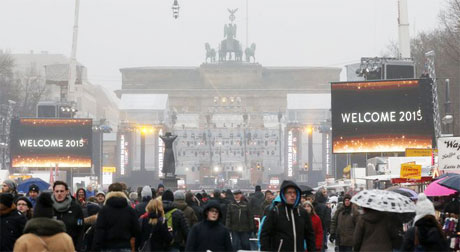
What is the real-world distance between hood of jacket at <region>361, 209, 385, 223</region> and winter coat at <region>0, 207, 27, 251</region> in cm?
363

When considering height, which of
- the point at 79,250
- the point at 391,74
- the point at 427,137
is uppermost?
the point at 391,74

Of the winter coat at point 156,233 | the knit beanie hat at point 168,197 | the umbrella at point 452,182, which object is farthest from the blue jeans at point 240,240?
the winter coat at point 156,233

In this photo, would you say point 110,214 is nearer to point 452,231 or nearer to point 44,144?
point 452,231

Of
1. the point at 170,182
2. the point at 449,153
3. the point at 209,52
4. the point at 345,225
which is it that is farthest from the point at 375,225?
the point at 209,52

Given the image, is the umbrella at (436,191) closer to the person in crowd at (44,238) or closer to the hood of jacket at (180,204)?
the hood of jacket at (180,204)

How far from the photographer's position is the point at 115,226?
11891mm

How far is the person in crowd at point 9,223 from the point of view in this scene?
37.7 feet

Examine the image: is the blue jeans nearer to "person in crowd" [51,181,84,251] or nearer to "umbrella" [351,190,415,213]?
"person in crowd" [51,181,84,251]

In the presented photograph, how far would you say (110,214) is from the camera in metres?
11.9

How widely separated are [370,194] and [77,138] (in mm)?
47033

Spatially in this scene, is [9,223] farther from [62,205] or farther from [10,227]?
[62,205]

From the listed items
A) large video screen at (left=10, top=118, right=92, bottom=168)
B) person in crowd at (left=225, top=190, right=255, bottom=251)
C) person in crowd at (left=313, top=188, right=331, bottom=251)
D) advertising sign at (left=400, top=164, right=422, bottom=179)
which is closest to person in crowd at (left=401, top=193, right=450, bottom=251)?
person in crowd at (left=313, top=188, right=331, bottom=251)

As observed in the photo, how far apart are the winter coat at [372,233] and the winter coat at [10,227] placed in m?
3.56

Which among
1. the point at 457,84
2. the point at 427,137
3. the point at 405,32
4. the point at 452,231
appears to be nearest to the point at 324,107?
the point at 457,84
